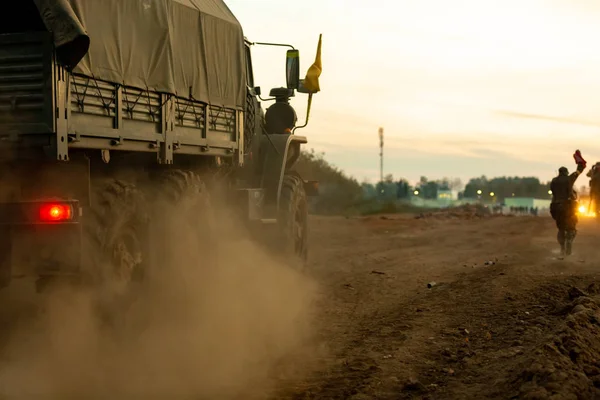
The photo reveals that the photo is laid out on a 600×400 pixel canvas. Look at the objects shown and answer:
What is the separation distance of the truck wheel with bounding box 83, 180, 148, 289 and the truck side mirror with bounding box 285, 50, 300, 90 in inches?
185

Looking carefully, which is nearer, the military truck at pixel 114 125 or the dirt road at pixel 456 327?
the dirt road at pixel 456 327

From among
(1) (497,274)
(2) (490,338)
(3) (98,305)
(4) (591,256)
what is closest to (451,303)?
(2) (490,338)

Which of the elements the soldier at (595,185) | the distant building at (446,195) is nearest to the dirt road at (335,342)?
the soldier at (595,185)

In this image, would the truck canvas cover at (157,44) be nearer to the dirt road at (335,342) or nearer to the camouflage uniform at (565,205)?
the dirt road at (335,342)

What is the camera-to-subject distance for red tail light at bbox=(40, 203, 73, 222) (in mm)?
7297

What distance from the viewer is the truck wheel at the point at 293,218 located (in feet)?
42.9

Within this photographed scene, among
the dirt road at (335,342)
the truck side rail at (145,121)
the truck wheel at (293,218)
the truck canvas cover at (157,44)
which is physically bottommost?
the dirt road at (335,342)

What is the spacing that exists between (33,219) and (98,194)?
3.15 feet

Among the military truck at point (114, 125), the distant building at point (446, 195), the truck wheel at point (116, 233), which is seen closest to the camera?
the military truck at point (114, 125)

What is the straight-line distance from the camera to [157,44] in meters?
9.36

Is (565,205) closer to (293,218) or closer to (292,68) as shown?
(293,218)

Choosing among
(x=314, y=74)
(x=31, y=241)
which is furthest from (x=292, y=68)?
(x=31, y=241)

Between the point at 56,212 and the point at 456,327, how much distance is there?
4.70 m

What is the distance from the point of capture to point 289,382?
7016 mm
